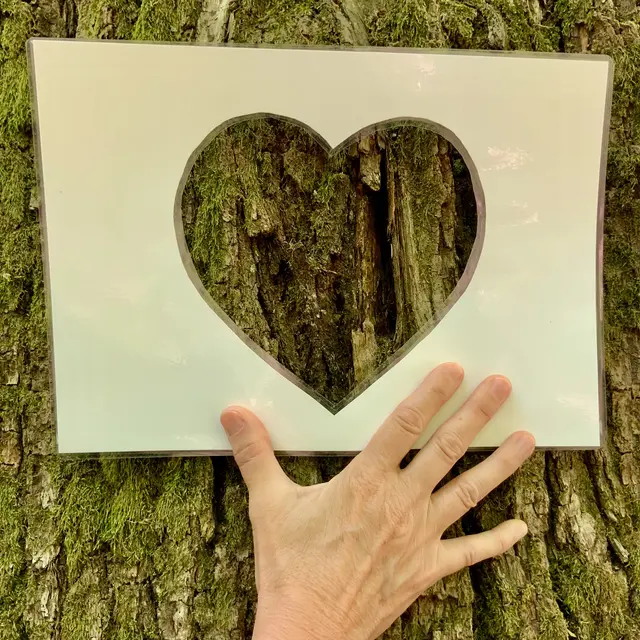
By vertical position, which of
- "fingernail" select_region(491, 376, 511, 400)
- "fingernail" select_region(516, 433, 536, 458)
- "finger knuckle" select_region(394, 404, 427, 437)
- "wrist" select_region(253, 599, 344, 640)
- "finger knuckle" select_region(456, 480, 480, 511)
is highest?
"fingernail" select_region(491, 376, 511, 400)

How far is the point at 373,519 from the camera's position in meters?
0.98

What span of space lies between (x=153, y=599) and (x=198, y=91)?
3.60 feet

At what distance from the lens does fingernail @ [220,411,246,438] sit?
1.06m

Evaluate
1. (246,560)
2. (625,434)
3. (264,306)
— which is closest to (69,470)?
(246,560)

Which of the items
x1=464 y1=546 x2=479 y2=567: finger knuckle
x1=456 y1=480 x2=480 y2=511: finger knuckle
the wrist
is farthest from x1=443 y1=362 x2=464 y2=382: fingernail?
the wrist

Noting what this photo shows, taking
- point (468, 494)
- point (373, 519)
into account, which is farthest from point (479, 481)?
point (373, 519)

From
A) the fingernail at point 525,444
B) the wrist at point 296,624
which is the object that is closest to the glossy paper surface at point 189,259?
the fingernail at point 525,444

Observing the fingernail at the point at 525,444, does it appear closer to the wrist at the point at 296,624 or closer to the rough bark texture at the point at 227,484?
the rough bark texture at the point at 227,484

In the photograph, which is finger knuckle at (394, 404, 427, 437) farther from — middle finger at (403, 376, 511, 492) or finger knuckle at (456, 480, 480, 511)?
finger knuckle at (456, 480, 480, 511)

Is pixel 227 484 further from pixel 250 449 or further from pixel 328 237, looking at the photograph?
pixel 328 237

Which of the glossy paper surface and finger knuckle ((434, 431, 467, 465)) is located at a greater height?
the glossy paper surface

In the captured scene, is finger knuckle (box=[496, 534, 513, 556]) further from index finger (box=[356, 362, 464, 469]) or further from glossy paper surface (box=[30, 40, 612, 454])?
index finger (box=[356, 362, 464, 469])

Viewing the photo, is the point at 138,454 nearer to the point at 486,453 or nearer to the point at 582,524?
the point at 486,453

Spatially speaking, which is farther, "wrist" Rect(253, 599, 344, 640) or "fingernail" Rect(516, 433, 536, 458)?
"fingernail" Rect(516, 433, 536, 458)
